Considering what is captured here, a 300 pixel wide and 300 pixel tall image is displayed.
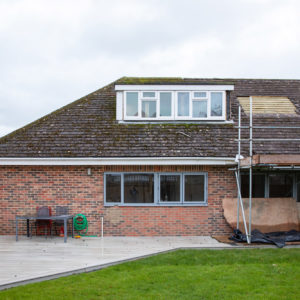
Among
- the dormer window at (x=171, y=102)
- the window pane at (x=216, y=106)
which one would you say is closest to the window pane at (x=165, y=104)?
the dormer window at (x=171, y=102)

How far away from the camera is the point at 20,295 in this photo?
260 inches

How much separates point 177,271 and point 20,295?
307 centimetres

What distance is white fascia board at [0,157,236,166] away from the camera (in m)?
12.4

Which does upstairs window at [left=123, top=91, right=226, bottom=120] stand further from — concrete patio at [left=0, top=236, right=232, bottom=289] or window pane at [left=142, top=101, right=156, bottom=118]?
concrete patio at [left=0, top=236, right=232, bottom=289]

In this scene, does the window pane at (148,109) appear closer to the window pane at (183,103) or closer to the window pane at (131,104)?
the window pane at (131,104)

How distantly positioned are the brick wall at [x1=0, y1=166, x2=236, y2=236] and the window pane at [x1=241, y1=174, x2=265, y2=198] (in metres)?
1.15

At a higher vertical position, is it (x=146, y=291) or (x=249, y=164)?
(x=249, y=164)

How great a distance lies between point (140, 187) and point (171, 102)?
327cm

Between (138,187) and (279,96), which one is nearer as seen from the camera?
(138,187)

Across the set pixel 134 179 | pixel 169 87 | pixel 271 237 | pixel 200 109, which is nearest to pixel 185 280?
pixel 271 237

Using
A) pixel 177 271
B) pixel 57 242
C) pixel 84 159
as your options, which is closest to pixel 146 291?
pixel 177 271

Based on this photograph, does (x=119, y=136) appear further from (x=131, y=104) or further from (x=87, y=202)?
(x=87, y=202)

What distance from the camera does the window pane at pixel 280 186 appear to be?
13.0 meters

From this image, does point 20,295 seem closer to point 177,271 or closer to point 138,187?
point 177,271
